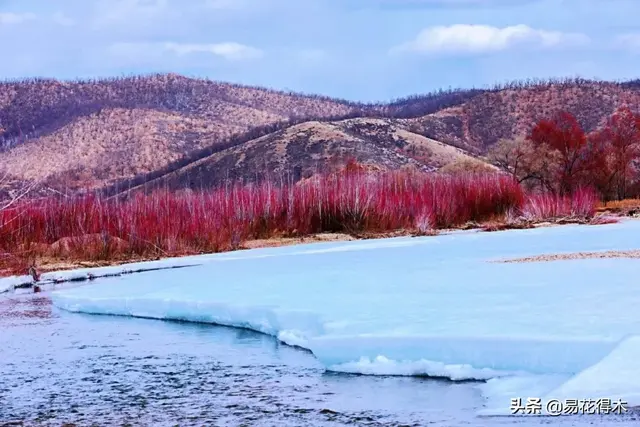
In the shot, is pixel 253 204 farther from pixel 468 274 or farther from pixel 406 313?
pixel 406 313

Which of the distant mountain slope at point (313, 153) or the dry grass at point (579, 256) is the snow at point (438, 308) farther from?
the distant mountain slope at point (313, 153)

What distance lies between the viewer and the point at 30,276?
15305 mm

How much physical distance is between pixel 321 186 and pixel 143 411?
15526 mm

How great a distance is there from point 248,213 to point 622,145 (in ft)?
74.0

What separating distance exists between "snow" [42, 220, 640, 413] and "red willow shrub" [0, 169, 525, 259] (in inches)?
107

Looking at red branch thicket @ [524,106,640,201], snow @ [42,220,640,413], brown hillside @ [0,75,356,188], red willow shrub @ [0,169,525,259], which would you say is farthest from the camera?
brown hillside @ [0,75,356,188]

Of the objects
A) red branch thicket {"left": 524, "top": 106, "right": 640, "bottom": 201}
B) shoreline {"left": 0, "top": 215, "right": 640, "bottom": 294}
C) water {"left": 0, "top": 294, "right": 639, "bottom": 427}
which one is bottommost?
water {"left": 0, "top": 294, "right": 639, "bottom": 427}

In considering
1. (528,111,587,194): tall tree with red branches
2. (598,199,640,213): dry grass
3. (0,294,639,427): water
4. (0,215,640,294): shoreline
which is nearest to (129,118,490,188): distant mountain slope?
(528,111,587,194): tall tree with red branches

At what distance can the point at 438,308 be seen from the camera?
9.05 meters

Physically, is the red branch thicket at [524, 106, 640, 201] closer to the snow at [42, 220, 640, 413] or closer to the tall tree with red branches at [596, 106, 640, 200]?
the tall tree with red branches at [596, 106, 640, 200]

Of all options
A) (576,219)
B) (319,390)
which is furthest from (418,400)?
(576,219)

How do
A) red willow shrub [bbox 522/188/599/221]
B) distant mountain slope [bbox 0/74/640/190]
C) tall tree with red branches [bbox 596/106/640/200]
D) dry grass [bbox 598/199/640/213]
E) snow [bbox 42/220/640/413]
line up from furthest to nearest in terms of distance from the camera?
distant mountain slope [bbox 0/74/640/190]
tall tree with red branches [bbox 596/106/640/200]
dry grass [bbox 598/199/640/213]
red willow shrub [bbox 522/188/599/221]
snow [bbox 42/220/640/413]

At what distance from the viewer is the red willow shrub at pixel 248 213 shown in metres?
18.3

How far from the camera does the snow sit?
274 inches
